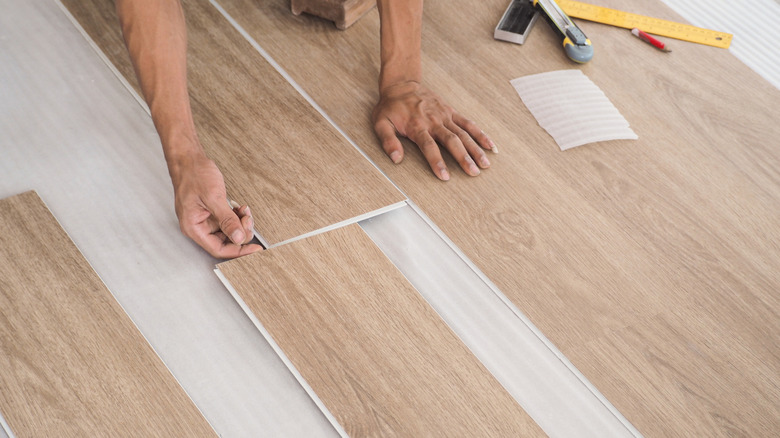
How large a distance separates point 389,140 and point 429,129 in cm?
11

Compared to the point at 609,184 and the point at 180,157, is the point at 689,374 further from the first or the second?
the point at 180,157

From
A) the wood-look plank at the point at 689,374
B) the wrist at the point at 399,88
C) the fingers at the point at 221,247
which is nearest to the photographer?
the wood-look plank at the point at 689,374

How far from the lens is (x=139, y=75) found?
1.64m

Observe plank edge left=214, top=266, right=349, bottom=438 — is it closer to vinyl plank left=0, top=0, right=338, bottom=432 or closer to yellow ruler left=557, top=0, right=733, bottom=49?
vinyl plank left=0, top=0, right=338, bottom=432

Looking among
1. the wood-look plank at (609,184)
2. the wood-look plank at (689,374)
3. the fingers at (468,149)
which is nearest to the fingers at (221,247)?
the wood-look plank at (609,184)

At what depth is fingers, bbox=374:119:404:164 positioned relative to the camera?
1.84 metres

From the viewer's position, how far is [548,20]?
229cm

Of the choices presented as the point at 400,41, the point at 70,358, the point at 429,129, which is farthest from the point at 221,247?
the point at 400,41

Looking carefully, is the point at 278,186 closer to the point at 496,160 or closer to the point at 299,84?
the point at 299,84

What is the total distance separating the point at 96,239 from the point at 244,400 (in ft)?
1.77

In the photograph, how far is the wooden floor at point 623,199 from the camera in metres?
1.52

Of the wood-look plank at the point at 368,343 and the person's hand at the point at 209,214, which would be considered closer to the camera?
the wood-look plank at the point at 368,343

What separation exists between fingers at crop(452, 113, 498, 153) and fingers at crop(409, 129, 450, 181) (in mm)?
109

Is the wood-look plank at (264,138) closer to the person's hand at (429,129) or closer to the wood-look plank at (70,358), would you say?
the person's hand at (429,129)
